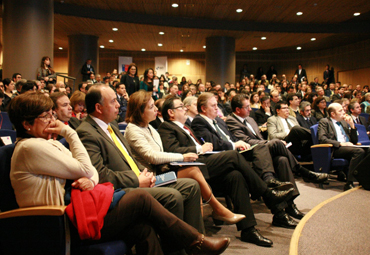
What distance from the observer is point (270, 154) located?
10.2 feet

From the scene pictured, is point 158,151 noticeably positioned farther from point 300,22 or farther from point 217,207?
point 300,22

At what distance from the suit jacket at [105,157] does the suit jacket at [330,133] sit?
3135 mm

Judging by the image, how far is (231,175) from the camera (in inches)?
98.3

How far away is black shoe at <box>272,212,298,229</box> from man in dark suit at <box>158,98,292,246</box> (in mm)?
200

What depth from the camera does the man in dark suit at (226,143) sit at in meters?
2.74

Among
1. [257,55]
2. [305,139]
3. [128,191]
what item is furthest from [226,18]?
[128,191]

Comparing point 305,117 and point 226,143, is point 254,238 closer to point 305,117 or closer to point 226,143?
point 226,143

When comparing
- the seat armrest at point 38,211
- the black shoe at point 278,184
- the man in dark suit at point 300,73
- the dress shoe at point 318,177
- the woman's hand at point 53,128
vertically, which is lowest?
the dress shoe at point 318,177

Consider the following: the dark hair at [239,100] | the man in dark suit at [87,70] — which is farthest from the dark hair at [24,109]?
the man in dark suit at [87,70]

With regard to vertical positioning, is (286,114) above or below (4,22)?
below

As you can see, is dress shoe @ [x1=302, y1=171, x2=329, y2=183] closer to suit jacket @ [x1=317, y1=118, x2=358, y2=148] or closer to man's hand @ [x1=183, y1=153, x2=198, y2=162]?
suit jacket @ [x1=317, y1=118, x2=358, y2=148]

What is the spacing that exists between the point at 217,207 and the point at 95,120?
1054 millimetres

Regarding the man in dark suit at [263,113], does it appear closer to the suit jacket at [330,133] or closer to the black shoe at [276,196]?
the suit jacket at [330,133]

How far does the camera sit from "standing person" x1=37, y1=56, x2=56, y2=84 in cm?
650
